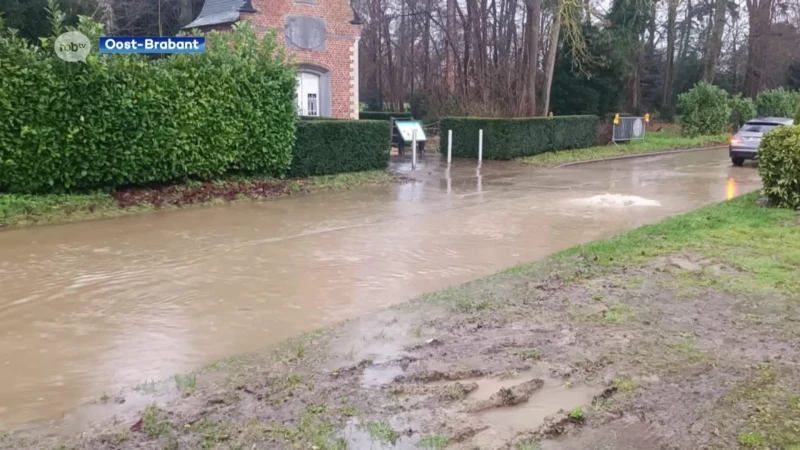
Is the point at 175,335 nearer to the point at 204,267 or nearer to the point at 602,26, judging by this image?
the point at 204,267

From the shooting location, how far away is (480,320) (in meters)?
6.01

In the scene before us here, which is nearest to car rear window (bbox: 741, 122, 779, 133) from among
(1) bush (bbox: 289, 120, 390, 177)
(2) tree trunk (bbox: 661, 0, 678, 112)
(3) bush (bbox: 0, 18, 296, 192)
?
(1) bush (bbox: 289, 120, 390, 177)

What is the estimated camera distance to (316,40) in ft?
78.4

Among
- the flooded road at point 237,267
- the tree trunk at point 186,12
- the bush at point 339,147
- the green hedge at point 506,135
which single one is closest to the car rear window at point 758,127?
the green hedge at point 506,135

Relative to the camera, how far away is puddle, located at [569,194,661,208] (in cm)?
1360

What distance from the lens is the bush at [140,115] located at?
36.9ft

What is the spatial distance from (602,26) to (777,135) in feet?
74.6

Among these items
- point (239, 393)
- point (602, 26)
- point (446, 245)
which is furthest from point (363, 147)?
point (602, 26)

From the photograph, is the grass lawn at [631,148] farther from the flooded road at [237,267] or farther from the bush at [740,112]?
the flooded road at [237,267]

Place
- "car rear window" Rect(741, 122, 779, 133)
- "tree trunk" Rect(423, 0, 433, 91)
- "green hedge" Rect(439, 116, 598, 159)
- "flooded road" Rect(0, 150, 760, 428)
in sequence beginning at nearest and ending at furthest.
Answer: "flooded road" Rect(0, 150, 760, 428), "car rear window" Rect(741, 122, 779, 133), "green hedge" Rect(439, 116, 598, 159), "tree trunk" Rect(423, 0, 433, 91)

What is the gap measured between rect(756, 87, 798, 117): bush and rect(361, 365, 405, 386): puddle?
116 feet

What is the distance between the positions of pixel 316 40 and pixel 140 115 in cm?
1244

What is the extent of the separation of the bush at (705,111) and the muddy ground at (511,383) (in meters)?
27.4

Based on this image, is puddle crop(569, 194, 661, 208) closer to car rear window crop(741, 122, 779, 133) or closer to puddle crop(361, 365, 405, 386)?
car rear window crop(741, 122, 779, 133)
